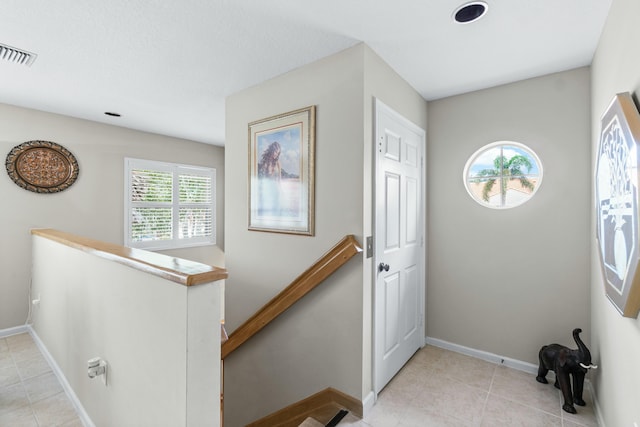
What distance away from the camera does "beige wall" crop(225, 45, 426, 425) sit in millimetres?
1876

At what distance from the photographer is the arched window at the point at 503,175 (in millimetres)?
2354

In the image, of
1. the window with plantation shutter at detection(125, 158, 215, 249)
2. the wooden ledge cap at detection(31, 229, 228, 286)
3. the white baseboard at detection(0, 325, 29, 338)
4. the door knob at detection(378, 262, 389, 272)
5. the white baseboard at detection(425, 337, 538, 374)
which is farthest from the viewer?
the window with plantation shutter at detection(125, 158, 215, 249)

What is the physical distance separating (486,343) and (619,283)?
4.99ft

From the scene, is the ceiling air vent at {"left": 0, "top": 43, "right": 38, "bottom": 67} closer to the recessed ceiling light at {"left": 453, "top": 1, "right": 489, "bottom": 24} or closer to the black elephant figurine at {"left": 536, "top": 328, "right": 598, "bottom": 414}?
the recessed ceiling light at {"left": 453, "top": 1, "right": 489, "bottom": 24}

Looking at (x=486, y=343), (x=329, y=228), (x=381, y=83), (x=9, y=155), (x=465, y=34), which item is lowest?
(x=486, y=343)

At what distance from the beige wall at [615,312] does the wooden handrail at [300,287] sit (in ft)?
4.18

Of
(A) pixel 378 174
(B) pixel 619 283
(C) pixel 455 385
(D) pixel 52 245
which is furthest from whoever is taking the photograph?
(D) pixel 52 245

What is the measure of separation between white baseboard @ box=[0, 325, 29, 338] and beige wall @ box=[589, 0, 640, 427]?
4750 millimetres

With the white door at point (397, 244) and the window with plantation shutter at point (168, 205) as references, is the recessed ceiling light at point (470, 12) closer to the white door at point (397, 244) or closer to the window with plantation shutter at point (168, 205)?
the white door at point (397, 244)

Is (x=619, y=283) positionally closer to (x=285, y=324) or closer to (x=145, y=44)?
(x=285, y=324)

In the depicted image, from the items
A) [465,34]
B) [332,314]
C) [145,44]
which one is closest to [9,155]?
[145,44]

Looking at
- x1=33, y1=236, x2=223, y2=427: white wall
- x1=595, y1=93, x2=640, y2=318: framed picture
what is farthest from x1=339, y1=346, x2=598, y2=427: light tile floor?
x1=33, y1=236, x2=223, y2=427: white wall

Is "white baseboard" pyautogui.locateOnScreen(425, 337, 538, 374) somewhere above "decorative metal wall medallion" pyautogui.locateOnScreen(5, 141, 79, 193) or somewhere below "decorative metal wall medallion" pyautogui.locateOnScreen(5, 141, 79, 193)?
below

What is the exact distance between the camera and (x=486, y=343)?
98.7 inches
